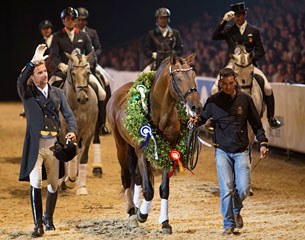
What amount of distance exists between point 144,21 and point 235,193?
676 inches

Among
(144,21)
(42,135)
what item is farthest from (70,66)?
(144,21)

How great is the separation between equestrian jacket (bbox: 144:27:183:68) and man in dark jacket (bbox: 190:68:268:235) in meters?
7.02

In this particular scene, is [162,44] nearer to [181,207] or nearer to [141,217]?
[181,207]

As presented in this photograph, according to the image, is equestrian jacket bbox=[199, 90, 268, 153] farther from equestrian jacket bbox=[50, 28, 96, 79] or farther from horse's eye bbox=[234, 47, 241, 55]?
equestrian jacket bbox=[50, 28, 96, 79]

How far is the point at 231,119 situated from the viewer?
783 centimetres

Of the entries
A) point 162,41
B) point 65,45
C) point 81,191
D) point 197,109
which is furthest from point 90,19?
point 197,109

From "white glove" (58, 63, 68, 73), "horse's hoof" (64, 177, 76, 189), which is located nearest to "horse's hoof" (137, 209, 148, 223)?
"horse's hoof" (64, 177, 76, 189)

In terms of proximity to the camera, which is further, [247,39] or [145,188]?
[247,39]

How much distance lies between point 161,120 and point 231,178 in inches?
43.8

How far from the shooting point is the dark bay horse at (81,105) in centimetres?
1102

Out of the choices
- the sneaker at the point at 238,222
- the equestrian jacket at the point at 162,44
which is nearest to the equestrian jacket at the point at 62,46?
the equestrian jacket at the point at 162,44

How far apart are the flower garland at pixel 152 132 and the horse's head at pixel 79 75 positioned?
260 centimetres

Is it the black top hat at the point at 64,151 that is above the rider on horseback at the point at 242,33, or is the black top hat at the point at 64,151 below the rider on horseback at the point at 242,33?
below

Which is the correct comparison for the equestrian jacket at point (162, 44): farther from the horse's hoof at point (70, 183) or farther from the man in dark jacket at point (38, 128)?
the man in dark jacket at point (38, 128)
